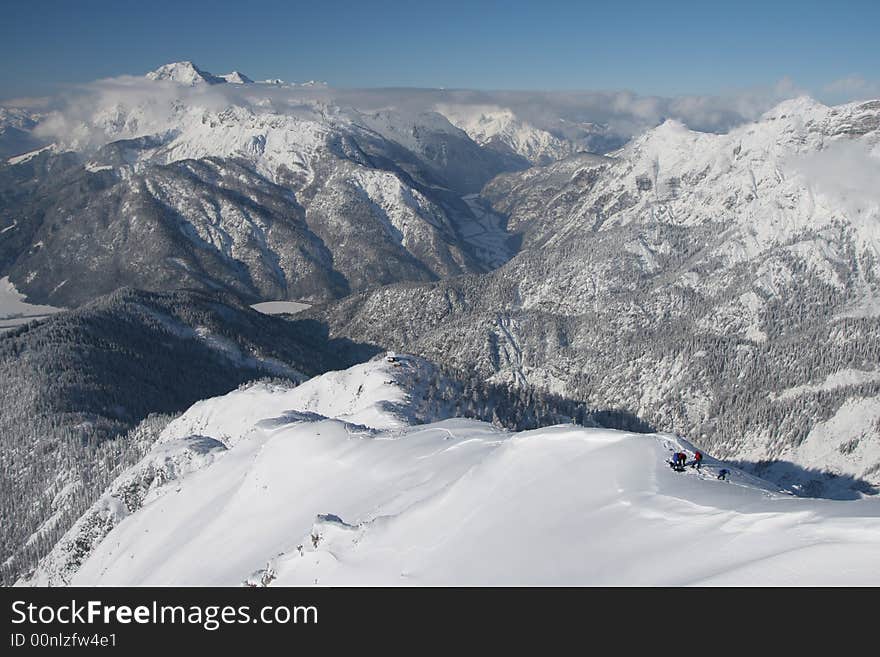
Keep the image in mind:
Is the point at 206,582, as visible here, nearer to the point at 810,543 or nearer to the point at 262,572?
the point at 262,572

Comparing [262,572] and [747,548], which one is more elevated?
[747,548]

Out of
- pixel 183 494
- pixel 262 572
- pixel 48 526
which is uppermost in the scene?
pixel 262 572

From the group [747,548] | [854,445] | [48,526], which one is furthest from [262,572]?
[854,445]
